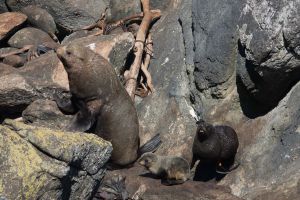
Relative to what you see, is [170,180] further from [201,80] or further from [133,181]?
[201,80]

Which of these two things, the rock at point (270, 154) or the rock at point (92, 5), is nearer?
the rock at point (270, 154)

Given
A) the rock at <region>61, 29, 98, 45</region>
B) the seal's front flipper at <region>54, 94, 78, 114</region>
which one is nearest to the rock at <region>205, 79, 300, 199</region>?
the seal's front flipper at <region>54, 94, 78, 114</region>

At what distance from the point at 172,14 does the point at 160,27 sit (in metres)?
0.32

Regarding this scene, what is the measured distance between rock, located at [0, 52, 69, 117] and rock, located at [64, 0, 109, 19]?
2499 mm

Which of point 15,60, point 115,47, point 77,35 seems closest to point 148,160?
point 115,47

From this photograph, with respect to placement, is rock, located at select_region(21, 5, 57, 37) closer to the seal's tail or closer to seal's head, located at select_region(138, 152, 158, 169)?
the seal's tail

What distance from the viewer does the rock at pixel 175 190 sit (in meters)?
9.38

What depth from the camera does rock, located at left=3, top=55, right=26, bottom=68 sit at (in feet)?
44.6

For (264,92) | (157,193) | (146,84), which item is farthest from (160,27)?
(157,193)

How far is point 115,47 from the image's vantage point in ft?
40.5

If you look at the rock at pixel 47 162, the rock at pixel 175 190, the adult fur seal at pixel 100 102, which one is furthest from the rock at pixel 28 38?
the rock at pixel 47 162

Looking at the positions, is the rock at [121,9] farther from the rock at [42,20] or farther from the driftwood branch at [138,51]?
the rock at [42,20]

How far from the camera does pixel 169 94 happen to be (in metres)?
12.1

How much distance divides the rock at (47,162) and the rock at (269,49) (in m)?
2.90
